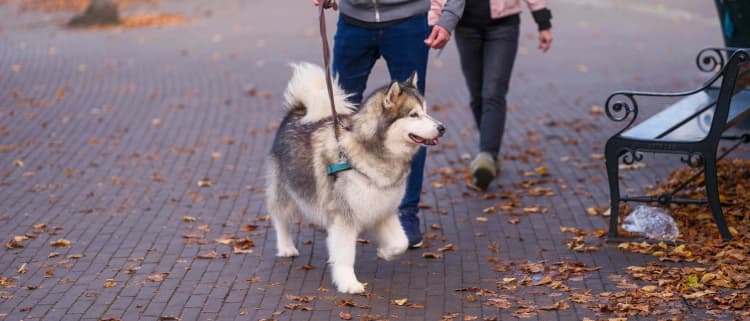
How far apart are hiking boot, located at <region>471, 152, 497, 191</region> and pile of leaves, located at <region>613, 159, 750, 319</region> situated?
125cm

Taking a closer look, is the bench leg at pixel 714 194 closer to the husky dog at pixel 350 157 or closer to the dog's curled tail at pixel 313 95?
the husky dog at pixel 350 157

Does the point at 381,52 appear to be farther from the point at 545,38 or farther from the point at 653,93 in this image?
the point at 545,38

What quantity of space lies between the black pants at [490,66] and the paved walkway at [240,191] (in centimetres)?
48

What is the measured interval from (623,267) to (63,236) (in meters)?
3.78

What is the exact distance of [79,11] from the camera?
2838 cm

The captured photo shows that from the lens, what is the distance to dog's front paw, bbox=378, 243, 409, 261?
20.2 feet

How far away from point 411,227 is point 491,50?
6.91ft

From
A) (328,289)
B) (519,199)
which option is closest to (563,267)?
(328,289)

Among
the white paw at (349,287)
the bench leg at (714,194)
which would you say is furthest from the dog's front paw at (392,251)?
the bench leg at (714,194)

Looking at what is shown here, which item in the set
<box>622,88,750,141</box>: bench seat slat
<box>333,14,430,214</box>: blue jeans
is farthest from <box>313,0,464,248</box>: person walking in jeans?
<box>622,88,750,141</box>: bench seat slat

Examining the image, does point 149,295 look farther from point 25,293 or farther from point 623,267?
point 623,267

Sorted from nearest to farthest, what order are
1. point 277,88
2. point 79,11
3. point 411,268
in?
point 411,268 < point 277,88 < point 79,11

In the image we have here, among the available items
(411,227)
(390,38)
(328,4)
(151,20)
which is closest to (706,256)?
(411,227)

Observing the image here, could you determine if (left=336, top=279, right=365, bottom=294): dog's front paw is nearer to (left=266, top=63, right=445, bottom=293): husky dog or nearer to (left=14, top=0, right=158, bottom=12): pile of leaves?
(left=266, top=63, right=445, bottom=293): husky dog
